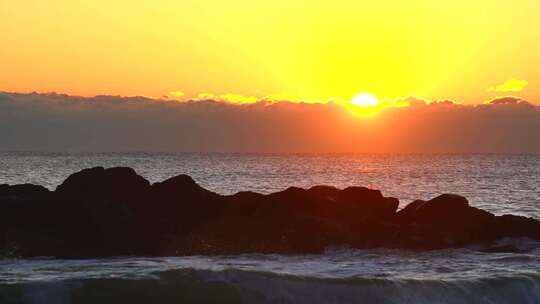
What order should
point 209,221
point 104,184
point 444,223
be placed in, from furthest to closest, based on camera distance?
point 444,223
point 104,184
point 209,221

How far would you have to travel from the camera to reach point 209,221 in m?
28.0

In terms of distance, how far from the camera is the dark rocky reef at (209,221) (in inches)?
1019

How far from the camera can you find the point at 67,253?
2497 cm

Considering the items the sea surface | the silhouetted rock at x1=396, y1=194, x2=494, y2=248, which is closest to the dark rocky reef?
the silhouetted rock at x1=396, y1=194, x2=494, y2=248

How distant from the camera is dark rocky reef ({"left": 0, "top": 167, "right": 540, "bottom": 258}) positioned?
25.9 meters

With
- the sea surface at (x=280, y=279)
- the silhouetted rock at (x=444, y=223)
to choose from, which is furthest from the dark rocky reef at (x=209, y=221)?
the sea surface at (x=280, y=279)

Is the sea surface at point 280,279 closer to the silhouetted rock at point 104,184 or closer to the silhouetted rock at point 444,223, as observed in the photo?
the silhouetted rock at point 444,223

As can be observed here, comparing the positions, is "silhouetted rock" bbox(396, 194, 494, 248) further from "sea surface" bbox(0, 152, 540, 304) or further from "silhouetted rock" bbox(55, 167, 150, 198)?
"silhouetted rock" bbox(55, 167, 150, 198)

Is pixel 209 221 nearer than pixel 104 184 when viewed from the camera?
Yes

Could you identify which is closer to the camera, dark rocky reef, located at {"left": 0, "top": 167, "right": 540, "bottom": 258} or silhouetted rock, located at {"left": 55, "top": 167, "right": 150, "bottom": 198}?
dark rocky reef, located at {"left": 0, "top": 167, "right": 540, "bottom": 258}

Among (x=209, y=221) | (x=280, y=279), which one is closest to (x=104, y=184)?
(x=209, y=221)

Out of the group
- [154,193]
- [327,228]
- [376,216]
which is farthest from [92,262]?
[376,216]

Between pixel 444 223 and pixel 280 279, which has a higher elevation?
pixel 444 223

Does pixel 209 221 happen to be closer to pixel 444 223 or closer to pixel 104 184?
pixel 104 184
